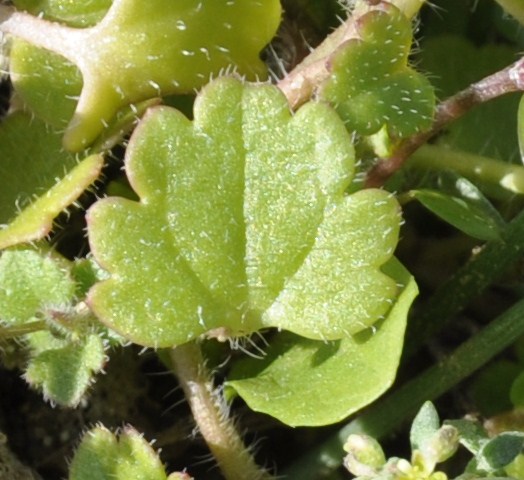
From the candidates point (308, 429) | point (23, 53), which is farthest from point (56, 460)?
point (23, 53)

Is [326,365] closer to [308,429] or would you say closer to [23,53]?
[308,429]

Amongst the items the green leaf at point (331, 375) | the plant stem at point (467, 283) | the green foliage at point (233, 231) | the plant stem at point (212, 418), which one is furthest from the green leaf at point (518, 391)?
the plant stem at point (212, 418)

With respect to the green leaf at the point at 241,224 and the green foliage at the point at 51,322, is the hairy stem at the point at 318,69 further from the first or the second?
the green foliage at the point at 51,322

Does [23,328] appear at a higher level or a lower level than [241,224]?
lower

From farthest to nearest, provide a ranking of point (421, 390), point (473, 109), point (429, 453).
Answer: point (473, 109)
point (421, 390)
point (429, 453)

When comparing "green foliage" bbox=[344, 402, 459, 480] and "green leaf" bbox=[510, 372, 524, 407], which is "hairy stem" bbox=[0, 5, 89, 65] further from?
"green leaf" bbox=[510, 372, 524, 407]

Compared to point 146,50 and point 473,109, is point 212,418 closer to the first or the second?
point 146,50

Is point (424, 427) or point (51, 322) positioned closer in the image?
point (424, 427)

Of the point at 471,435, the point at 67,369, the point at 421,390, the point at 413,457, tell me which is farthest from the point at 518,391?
the point at 67,369
